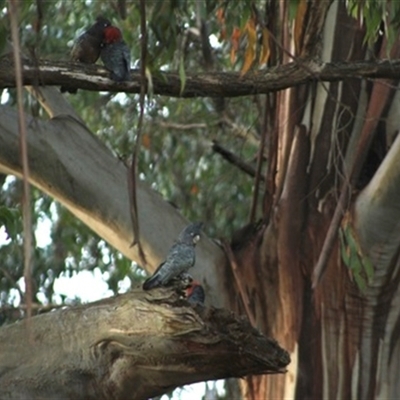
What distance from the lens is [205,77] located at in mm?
4117

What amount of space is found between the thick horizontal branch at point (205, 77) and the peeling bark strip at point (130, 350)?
68 centimetres

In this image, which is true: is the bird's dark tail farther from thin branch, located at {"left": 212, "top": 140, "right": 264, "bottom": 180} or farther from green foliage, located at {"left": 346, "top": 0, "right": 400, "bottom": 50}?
thin branch, located at {"left": 212, "top": 140, "right": 264, "bottom": 180}

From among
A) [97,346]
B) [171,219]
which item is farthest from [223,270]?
[97,346]

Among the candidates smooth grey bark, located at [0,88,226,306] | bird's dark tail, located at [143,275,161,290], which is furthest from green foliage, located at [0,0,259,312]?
bird's dark tail, located at [143,275,161,290]

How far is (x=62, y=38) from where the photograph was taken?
7590 millimetres

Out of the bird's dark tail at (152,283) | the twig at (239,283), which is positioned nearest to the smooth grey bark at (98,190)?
the twig at (239,283)

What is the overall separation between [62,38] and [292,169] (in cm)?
190

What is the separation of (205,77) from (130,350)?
1.14 meters

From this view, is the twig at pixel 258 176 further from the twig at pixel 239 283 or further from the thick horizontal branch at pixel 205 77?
the thick horizontal branch at pixel 205 77

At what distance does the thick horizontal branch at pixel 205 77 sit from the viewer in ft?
12.7

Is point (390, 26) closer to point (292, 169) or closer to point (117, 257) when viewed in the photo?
point (292, 169)

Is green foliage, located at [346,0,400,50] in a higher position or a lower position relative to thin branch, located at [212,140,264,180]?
higher

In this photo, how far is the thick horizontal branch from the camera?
388 cm

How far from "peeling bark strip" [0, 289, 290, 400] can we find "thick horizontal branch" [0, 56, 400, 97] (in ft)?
2.23
